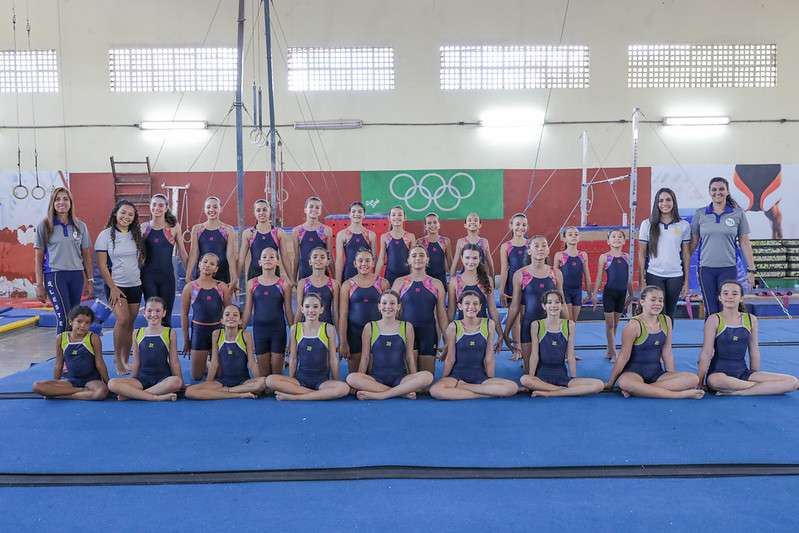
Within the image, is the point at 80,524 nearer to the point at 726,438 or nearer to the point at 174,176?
the point at 726,438

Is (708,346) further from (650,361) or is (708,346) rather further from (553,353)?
(553,353)

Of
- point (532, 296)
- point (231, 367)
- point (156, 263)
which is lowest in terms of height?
point (231, 367)

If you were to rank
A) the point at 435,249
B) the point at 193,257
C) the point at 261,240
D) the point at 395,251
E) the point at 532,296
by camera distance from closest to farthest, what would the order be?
the point at 532,296 < the point at 193,257 < the point at 261,240 < the point at 395,251 < the point at 435,249

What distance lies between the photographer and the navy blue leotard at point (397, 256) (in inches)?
205

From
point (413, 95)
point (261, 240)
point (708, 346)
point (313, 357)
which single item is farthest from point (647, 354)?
point (413, 95)

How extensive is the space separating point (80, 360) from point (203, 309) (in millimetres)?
946

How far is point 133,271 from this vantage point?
15.1 ft

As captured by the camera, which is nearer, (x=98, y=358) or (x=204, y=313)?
(x=98, y=358)

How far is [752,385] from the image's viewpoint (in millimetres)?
3982

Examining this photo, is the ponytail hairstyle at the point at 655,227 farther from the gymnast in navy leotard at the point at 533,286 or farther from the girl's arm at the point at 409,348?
the girl's arm at the point at 409,348

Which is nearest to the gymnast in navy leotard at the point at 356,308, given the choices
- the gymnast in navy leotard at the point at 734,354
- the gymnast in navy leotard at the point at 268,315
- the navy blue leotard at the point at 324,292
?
the navy blue leotard at the point at 324,292

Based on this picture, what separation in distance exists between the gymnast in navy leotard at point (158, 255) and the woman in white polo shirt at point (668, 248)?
14.0 ft

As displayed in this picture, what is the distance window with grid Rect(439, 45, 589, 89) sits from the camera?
1052 cm

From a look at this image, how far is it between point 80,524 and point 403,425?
5.89 feet
